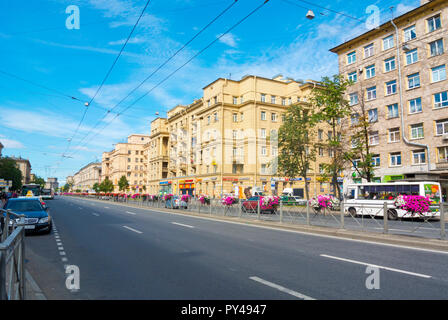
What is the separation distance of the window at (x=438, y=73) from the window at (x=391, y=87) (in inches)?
145

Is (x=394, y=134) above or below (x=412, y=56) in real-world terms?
below

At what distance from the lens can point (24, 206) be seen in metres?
12.8

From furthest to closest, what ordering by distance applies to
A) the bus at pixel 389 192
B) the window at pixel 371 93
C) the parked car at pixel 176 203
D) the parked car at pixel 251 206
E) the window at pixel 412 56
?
the window at pixel 371 93, the parked car at pixel 176 203, the window at pixel 412 56, the bus at pixel 389 192, the parked car at pixel 251 206

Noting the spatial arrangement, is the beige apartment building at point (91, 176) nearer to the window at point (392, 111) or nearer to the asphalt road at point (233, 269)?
the window at point (392, 111)

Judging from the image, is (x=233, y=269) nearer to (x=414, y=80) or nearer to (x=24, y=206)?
(x=24, y=206)

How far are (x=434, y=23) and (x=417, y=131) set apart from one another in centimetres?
1023

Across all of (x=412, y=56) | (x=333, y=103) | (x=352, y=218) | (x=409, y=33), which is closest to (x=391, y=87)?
(x=412, y=56)

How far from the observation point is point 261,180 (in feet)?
158

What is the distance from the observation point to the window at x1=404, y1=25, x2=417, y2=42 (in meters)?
30.5

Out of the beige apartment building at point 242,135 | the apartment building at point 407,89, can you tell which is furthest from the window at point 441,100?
the beige apartment building at point 242,135

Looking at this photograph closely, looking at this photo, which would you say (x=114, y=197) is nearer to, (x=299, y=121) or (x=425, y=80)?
(x=299, y=121)

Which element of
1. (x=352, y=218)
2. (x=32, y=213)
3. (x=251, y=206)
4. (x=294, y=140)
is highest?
(x=294, y=140)

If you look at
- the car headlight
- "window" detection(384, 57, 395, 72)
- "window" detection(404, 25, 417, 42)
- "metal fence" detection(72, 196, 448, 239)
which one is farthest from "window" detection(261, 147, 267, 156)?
the car headlight

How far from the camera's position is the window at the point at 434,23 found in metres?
28.7
